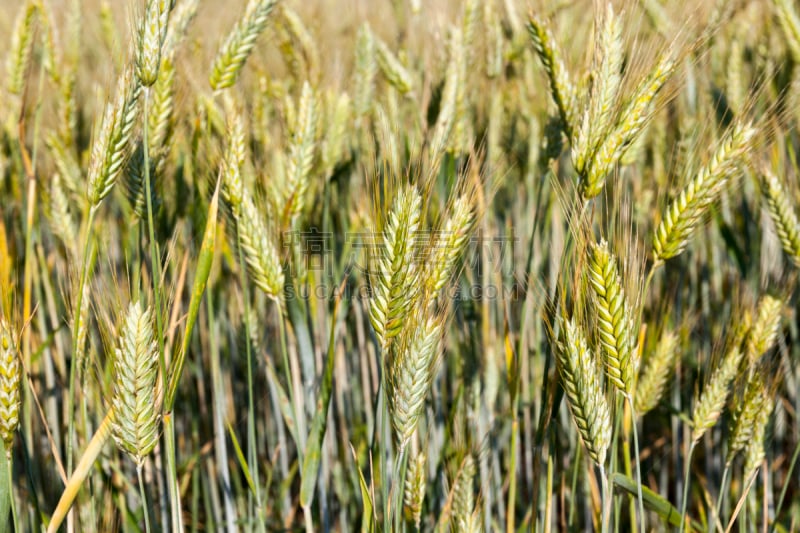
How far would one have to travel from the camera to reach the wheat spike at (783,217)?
1265 mm

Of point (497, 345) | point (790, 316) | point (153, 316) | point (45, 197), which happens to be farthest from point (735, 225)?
point (45, 197)

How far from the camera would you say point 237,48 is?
48.5 inches

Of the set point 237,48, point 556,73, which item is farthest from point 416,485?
point 237,48

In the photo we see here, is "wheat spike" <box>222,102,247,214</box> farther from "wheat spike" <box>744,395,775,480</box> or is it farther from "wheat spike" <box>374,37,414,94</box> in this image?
"wheat spike" <box>744,395,775,480</box>

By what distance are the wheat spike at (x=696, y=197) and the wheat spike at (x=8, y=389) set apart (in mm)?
870

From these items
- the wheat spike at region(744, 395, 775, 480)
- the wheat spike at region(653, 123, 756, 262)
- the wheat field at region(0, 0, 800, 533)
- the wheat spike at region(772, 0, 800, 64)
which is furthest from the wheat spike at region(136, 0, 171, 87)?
the wheat spike at region(772, 0, 800, 64)

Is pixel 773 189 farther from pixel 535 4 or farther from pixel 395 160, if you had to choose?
pixel 395 160

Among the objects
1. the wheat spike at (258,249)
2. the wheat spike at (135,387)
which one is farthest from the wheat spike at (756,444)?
the wheat spike at (135,387)

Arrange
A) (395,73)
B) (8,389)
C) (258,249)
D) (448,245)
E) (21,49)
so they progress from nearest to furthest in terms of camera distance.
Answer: (8,389), (448,245), (258,249), (21,49), (395,73)

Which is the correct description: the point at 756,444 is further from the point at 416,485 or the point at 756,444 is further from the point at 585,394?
the point at 416,485

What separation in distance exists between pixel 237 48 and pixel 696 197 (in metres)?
0.81

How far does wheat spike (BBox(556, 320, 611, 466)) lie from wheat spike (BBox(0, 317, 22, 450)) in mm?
698

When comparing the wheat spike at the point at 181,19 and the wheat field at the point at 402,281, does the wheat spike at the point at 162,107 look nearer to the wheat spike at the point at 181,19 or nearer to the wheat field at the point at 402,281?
the wheat field at the point at 402,281

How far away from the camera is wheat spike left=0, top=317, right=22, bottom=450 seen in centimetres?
86
